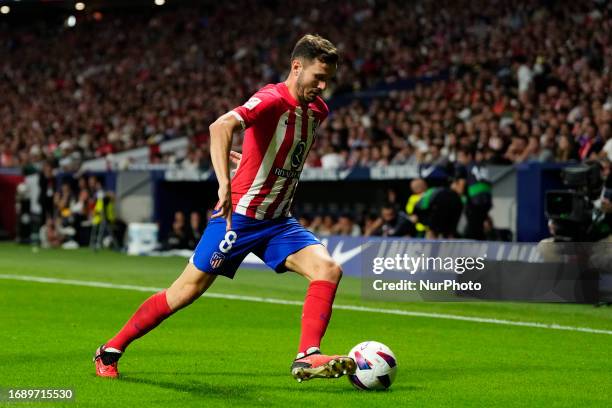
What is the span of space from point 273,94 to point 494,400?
2.30 metres

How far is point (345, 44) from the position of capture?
3244 cm

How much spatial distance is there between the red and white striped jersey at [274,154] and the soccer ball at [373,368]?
3.40ft

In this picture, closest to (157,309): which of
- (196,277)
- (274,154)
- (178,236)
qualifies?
(196,277)

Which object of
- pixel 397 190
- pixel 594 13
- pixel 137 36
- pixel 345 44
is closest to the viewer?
pixel 397 190

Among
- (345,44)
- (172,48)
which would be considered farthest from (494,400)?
(172,48)

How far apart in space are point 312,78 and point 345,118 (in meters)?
19.4

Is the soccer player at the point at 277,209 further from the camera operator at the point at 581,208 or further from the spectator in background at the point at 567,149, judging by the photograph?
the spectator in background at the point at 567,149

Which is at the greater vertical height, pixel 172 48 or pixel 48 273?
pixel 172 48

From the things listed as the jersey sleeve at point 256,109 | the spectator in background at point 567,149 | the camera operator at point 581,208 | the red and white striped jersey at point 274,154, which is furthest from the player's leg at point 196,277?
the spectator in background at point 567,149

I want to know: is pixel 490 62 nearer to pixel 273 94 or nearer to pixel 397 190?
pixel 397 190

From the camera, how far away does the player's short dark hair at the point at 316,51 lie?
683 centimetres

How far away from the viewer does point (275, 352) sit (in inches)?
356

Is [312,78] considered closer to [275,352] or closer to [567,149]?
[275,352]

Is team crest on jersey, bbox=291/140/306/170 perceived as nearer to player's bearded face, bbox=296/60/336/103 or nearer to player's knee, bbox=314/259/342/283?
player's bearded face, bbox=296/60/336/103
